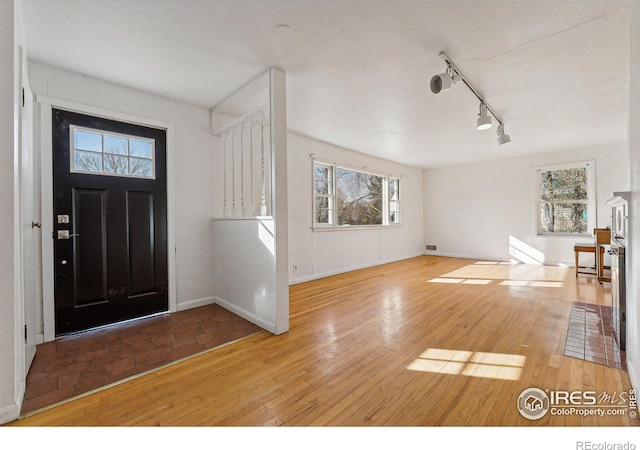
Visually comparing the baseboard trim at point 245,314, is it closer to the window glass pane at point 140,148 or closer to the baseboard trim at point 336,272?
the baseboard trim at point 336,272

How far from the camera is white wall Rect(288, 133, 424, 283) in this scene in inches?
187

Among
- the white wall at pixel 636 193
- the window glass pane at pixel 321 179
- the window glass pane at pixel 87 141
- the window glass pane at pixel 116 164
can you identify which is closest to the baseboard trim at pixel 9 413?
the window glass pane at pixel 116 164

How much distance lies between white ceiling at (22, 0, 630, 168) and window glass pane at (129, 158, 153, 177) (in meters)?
0.81

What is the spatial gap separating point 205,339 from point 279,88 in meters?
→ 2.52

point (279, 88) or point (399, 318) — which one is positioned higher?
point (279, 88)

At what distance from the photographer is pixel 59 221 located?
104 inches

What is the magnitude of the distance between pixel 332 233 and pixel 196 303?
2.74m

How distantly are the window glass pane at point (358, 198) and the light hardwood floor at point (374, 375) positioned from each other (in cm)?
265

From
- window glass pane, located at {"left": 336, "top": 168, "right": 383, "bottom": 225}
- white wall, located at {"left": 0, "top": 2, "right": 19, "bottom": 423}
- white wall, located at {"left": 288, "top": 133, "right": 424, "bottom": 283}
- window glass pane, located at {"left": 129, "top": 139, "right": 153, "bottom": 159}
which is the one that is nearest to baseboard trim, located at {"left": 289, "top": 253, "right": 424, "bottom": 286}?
white wall, located at {"left": 288, "top": 133, "right": 424, "bottom": 283}

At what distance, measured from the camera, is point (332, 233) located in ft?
17.7

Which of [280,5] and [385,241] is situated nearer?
[280,5]
